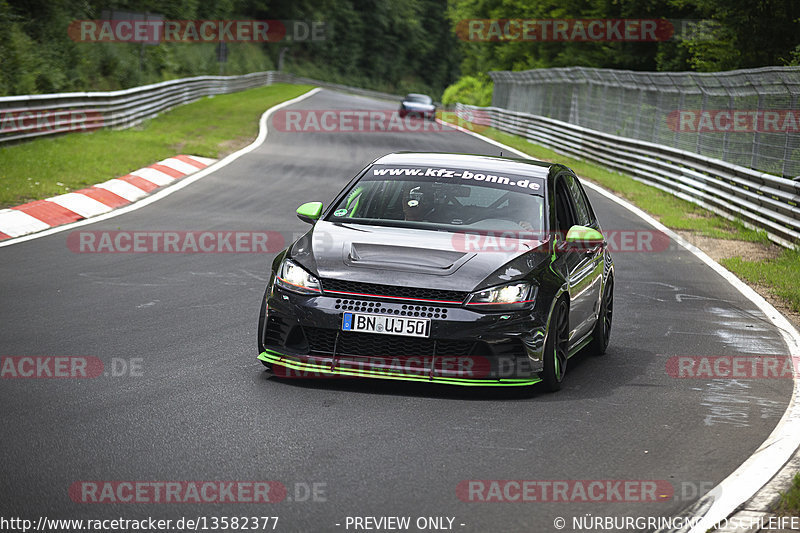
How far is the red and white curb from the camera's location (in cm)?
1391

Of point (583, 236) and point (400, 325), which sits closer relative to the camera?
point (400, 325)

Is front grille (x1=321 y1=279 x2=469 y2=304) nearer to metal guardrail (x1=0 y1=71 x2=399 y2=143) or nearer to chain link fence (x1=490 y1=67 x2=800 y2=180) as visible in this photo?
chain link fence (x1=490 y1=67 x2=800 y2=180)

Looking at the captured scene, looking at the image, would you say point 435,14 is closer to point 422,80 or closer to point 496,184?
point 422,80

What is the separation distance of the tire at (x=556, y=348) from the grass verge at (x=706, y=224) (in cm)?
484

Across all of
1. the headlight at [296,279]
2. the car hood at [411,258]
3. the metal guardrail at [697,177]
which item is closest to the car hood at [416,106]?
the metal guardrail at [697,177]

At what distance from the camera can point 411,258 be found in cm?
704

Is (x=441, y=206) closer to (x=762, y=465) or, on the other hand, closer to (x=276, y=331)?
(x=276, y=331)

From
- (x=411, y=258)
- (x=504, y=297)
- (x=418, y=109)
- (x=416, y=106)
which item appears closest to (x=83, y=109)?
(x=411, y=258)

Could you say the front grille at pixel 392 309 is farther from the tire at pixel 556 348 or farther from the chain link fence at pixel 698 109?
the chain link fence at pixel 698 109

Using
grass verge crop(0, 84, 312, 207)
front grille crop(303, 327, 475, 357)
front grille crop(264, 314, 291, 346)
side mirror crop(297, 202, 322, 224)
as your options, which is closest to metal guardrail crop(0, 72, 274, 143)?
grass verge crop(0, 84, 312, 207)

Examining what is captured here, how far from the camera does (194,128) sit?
32.5 meters

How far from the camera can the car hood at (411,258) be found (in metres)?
6.88

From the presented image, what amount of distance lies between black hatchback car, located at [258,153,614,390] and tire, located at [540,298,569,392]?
0.01 meters

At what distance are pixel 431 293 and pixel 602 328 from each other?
7.88 ft
